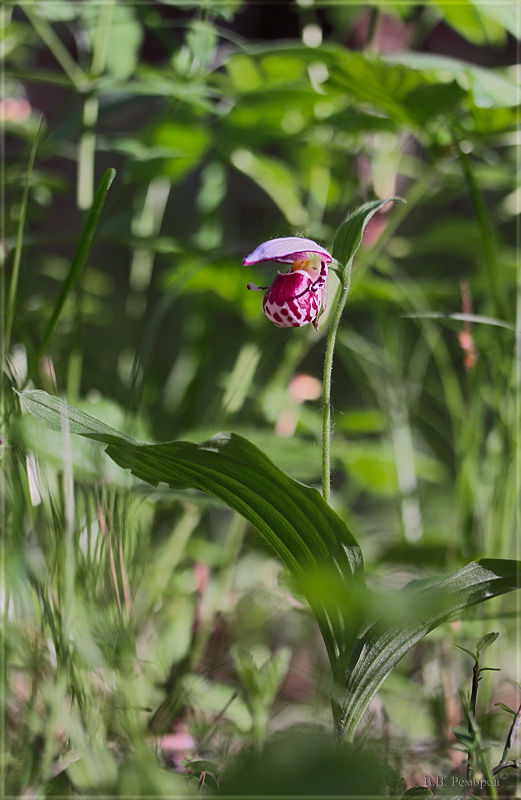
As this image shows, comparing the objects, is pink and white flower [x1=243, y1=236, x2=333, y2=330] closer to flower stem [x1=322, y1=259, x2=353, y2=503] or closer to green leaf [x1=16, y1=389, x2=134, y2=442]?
flower stem [x1=322, y1=259, x2=353, y2=503]

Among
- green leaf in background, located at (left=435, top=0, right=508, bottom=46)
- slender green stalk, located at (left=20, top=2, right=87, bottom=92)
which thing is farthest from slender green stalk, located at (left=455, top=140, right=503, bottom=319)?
slender green stalk, located at (left=20, top=2, right=87, bottom=92)

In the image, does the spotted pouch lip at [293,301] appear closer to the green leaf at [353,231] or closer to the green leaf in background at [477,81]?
the green leaf at [353,231]

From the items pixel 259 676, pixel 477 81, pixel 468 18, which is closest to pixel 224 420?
pixel 259 676

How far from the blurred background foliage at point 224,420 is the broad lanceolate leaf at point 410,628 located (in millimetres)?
44

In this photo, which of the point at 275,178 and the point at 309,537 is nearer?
the point at 309,537

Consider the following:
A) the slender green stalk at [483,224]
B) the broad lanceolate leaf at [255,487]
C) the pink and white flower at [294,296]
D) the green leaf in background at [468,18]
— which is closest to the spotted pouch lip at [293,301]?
the pink and white flower at [294,296]

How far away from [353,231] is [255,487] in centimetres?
18

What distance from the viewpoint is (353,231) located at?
0.37 meters

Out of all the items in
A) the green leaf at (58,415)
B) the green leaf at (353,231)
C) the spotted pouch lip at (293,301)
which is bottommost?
Result: the green leaf at (58,415)

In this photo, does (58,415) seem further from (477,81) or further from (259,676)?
(477,81)

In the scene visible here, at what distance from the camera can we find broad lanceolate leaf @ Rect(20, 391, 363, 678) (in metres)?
0.35

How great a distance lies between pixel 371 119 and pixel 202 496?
0.60 meters

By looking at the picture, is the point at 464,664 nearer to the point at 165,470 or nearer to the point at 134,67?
the point at 165,470

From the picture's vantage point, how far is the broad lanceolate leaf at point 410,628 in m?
0.36
